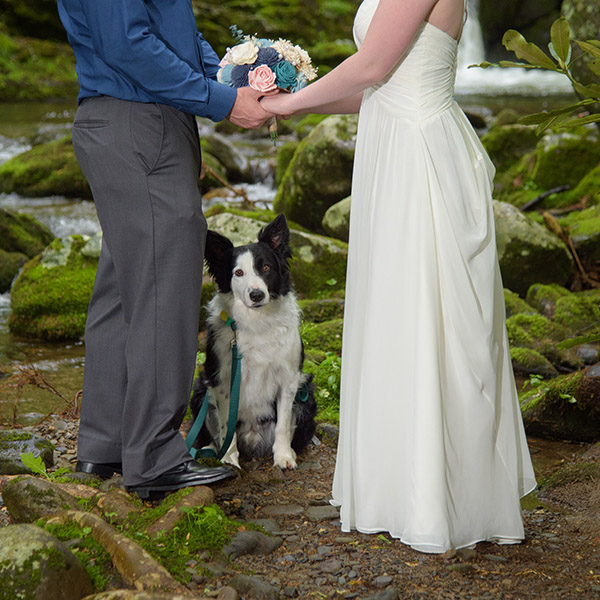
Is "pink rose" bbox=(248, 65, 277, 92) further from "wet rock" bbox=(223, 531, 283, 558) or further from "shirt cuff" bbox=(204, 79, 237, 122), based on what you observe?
"wet rock" bbox=(223, 531, 283, 558)

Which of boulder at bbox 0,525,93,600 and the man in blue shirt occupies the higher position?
the man in blue shirt

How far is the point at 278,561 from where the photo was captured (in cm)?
271

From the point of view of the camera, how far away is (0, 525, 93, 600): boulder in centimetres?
212

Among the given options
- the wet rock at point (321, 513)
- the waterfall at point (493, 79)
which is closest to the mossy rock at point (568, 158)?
the wet rock at point (321, 513)

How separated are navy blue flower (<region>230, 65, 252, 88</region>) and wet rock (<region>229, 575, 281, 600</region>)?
6.57 ft

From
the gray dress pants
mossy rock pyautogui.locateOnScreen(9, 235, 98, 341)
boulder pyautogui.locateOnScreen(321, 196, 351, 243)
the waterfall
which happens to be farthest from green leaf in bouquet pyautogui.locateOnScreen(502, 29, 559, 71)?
the waterfall

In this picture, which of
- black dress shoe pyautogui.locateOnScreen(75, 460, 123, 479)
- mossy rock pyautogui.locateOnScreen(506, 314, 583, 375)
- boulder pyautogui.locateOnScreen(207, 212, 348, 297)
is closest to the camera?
black dress shoe pyautogui.locateOnScreen(75, 460, 123, 479)

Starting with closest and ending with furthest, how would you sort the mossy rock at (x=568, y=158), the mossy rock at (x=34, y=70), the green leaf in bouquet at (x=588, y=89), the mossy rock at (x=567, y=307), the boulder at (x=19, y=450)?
the green leaf in bouquet at (x=588, y=89), the boulder at (x=19, y=450), the mossy rock at (x=567, y=307), the mossy rock at (x=568, y=158), the mossy rock at (x=34, y=70)

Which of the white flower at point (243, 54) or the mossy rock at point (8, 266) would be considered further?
the mossy rock at point (8, 266)

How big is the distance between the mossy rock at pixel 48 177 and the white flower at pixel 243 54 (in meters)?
8.79

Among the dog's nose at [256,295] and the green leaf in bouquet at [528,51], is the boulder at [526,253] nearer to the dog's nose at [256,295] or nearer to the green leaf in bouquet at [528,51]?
the dog's nose at [256,295]

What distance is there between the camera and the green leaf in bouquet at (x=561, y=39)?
2352mm

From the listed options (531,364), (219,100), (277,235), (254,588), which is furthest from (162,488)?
(531,364)

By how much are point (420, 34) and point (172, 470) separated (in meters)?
1.93
